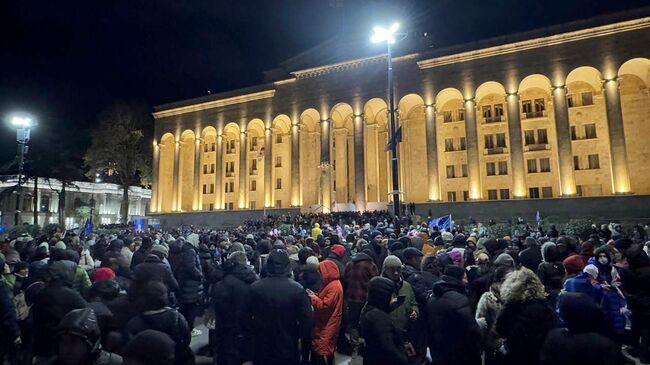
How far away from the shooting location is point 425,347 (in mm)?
5488

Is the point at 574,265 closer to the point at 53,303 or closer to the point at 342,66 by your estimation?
the point at 53,303

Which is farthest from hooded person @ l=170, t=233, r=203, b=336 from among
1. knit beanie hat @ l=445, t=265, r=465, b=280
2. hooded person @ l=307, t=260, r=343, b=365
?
knit beanie hat @ l=445, t=265, r=465, b=280

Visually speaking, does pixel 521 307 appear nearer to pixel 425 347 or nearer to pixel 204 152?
pixel 425 347

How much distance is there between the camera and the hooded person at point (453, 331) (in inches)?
161

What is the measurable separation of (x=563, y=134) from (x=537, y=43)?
292 inches

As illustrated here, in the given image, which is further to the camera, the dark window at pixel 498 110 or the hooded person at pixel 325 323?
the dark window at pixel 498 110

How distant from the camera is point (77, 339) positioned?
2691 millimetres

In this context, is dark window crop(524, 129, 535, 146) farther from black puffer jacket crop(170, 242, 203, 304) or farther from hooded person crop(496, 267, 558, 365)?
hooded person crop(496, 267, 558, 365)

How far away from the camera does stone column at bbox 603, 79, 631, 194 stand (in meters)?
28.0

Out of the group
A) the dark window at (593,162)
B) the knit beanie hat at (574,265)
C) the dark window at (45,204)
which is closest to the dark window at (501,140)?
the dark window at (593,162)

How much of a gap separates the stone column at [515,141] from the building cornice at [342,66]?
355 inches

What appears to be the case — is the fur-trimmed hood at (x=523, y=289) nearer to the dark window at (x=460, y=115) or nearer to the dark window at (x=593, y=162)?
the dark window at (x=593, y=162)

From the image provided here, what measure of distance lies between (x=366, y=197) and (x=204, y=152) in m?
21.5

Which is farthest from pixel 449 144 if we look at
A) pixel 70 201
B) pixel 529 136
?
pixel 70 201
